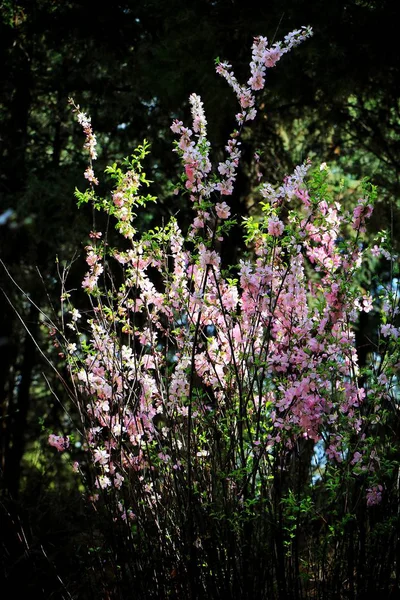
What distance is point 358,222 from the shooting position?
2.94 meters

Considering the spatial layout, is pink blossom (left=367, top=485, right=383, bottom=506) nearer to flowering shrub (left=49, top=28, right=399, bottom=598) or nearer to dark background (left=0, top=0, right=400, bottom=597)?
flowering shrub (left=49, top=28, right=399, bottom=598)

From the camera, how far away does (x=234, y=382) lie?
3.12 meters

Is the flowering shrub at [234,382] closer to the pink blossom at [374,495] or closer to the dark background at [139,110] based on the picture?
the pink blossom at [374,495]

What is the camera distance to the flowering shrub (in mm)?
2777

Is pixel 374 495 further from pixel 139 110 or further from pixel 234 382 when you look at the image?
pixel 139 110

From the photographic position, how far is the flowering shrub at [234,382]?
2.78m

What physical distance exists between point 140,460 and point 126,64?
599 cm

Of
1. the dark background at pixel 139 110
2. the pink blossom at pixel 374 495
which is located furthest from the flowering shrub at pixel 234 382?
the dark background at pixel 139 110

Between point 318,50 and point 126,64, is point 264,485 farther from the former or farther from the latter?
point 126,64

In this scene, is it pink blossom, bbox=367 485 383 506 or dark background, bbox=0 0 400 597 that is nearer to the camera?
pink blossom, bbox=367 485 383 506

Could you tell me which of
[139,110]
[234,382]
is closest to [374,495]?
[234,382]

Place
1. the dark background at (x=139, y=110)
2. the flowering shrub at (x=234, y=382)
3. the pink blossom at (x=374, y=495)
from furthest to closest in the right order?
the dark background at (x=139, y=110) < the pink blossom at (x=374, y=495) < the flowering shrub at (x=234, y=382)

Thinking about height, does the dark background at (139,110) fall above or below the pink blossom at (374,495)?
above

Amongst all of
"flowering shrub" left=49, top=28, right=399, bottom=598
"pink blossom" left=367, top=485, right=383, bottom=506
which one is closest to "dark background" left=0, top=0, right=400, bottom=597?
"flowering shrub" left=49, top=28, right=399, bottom=598
